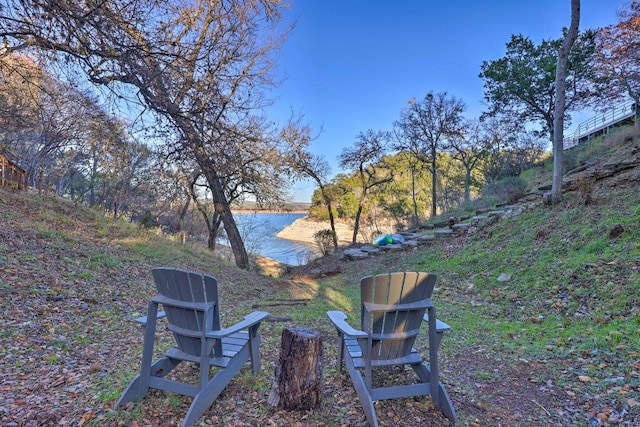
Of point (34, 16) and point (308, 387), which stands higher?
point (34, 16)

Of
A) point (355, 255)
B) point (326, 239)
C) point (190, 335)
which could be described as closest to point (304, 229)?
point (326, 239)

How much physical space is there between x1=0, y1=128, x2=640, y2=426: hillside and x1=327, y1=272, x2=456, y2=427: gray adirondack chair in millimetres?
153

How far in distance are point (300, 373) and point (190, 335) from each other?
76 centimetres

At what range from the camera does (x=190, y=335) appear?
2.16 m

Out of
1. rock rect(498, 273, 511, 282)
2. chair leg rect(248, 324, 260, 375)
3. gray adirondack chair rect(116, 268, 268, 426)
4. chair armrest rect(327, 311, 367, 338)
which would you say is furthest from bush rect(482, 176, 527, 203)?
gray adirondack chair rect(116, 268, 268, 426)

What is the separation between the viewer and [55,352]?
3.08 m

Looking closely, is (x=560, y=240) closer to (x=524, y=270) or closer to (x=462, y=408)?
(x=524, y=270)

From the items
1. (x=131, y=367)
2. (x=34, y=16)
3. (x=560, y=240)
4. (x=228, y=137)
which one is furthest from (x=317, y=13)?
(x=131, y=367)

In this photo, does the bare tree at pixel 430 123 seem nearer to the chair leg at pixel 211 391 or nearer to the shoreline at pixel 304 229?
the shoreline at pixel 304 229

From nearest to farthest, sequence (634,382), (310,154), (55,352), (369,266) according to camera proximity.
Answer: (634,382) → (55,352) → (369,266) → (310,154)

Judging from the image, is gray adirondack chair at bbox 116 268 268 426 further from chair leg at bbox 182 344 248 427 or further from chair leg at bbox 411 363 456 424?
chair leg at bbox 411 363 456 424

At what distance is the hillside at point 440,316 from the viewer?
7.43ft

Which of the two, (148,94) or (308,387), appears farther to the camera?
(148,94)

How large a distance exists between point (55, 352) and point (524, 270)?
20.7 ft
